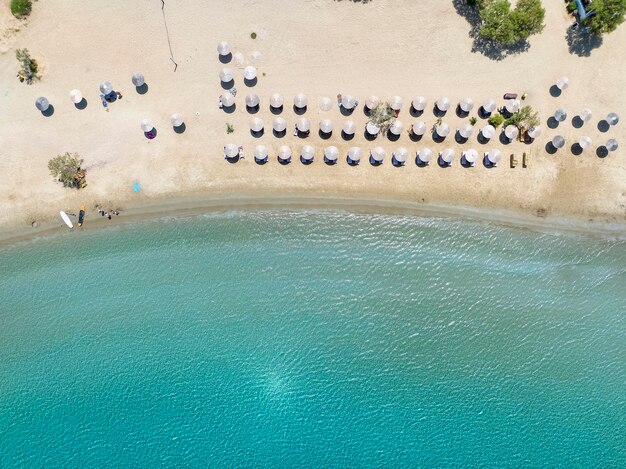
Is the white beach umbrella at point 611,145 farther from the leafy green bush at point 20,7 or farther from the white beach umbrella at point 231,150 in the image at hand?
the leafy green bush at point 20,7

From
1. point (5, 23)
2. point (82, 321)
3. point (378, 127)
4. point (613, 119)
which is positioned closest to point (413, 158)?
point (378, 127)

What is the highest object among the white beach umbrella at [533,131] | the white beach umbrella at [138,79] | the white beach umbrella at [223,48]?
the white beach umbrella at [223,48]

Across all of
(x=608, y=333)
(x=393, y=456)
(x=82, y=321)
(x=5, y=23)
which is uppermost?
(x=5, y=23)

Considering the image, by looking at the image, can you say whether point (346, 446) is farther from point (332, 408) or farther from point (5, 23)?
point (5, 23)

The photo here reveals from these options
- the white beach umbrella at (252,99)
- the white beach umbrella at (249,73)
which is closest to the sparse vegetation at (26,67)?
the white beach umbrella at (249,73)

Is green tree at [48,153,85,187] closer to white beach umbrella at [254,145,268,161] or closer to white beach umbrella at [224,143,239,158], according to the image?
white beach umbrella at [224,143,239,158]

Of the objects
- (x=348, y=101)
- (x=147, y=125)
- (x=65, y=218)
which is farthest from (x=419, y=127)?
(x=65, y=218)
